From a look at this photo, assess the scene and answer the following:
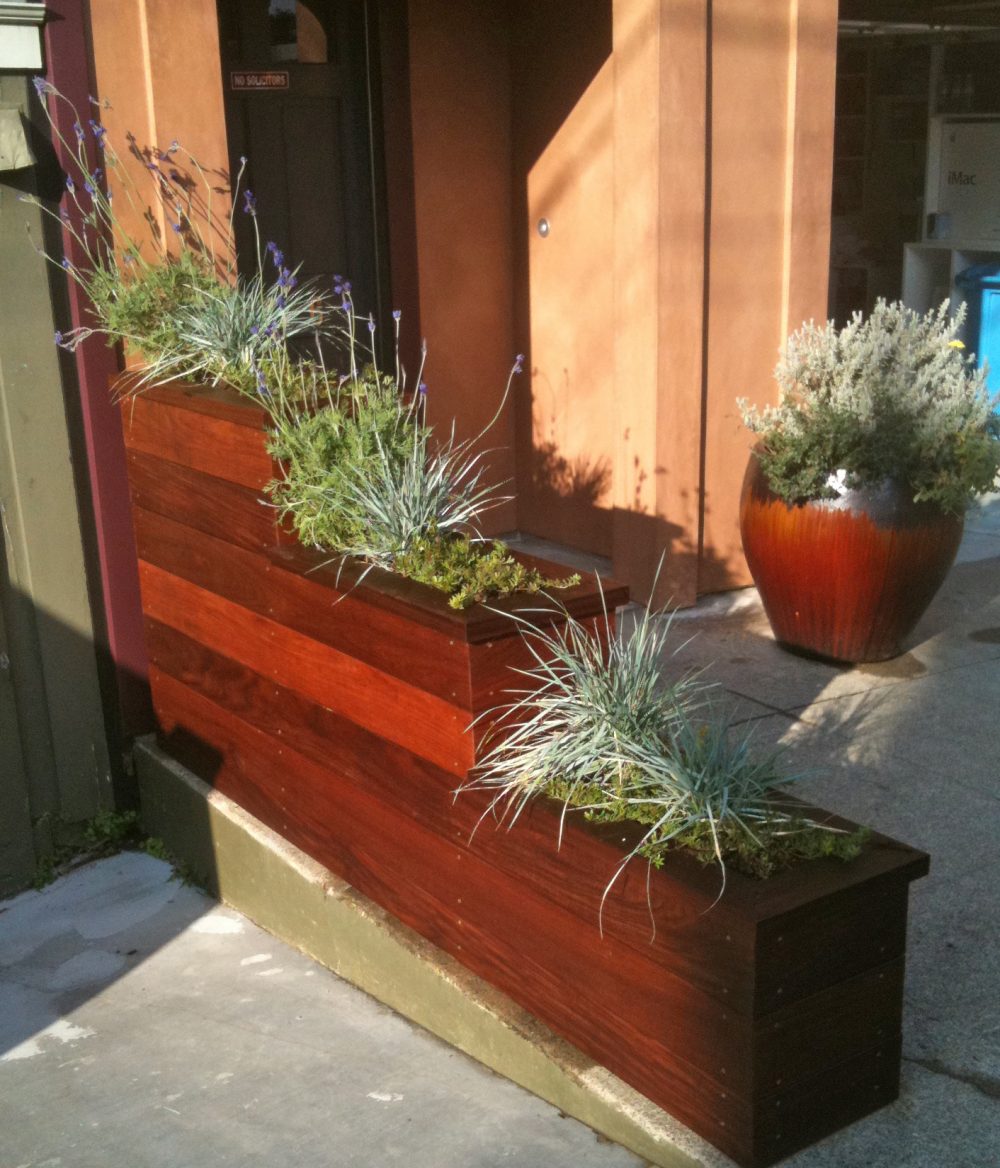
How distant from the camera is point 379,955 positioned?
4031 millimetres

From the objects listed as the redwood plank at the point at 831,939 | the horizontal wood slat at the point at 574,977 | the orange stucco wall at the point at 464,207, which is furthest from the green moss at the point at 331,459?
the orange stucco wall at the point at 464,207

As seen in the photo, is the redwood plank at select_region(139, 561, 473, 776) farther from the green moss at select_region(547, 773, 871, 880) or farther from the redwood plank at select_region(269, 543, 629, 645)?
the green moss at select_region(547, 773, 871, 880)

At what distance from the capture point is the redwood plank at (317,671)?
3568 millimetres

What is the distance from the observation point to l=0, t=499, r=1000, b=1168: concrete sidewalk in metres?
3.26

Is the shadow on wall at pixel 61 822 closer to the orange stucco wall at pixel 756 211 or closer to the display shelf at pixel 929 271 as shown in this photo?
the orange stucco wall at pixel 756 211

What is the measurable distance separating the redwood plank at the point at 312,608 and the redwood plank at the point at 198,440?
242 millimetres

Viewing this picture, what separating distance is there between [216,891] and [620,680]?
2.27 meters

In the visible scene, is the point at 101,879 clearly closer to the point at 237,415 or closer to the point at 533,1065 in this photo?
the point at 237,415

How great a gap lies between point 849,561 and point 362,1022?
276 cm

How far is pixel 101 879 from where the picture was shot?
17.0 feet

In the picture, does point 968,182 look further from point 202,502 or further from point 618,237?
point 202,502

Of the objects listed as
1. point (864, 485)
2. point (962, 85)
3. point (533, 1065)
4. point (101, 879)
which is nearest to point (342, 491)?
point (533, 1065)

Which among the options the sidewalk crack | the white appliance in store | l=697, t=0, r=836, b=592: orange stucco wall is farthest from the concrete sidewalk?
the white appliance in store

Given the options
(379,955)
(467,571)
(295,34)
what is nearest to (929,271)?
(295,34)
